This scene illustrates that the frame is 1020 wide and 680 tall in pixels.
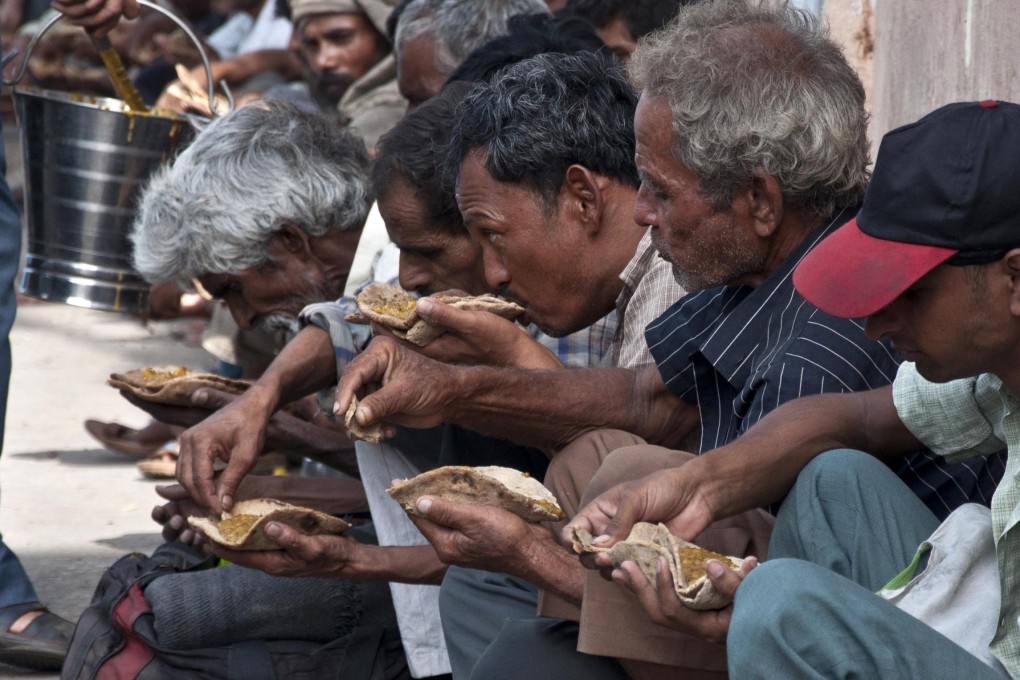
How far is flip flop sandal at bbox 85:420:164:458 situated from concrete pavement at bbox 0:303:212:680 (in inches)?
3.1

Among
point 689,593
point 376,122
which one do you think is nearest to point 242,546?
point 689,593

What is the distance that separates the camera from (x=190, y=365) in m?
6.61

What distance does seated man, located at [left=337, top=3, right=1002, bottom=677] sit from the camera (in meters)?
2.15

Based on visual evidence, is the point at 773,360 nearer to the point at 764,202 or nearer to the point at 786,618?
the point at 764,202

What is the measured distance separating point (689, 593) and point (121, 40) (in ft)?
25.3

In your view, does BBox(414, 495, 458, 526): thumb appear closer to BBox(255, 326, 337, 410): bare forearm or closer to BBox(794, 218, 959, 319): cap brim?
BBox(794, 218, 959, 319): cap brim

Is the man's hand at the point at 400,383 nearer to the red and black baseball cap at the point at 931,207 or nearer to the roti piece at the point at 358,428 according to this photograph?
the roti piece at the point at 358,428

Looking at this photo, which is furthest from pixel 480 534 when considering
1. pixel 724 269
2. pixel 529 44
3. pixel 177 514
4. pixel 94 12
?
pixel 94 12

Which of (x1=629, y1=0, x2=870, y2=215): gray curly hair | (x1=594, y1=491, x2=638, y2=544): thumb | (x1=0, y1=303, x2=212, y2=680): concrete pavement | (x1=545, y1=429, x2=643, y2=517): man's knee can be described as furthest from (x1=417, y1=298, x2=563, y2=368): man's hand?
(x1=0, y1=303, x2=212, y2=680): concrete pavement

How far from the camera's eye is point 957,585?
1760 millimetres

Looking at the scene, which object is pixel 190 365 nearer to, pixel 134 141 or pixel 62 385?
pixel 62 385

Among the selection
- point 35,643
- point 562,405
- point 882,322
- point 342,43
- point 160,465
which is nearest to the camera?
point 882,322

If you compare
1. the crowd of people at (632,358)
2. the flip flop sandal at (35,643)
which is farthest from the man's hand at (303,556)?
the flip flop sandal at (35,643)

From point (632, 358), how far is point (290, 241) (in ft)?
4.18
